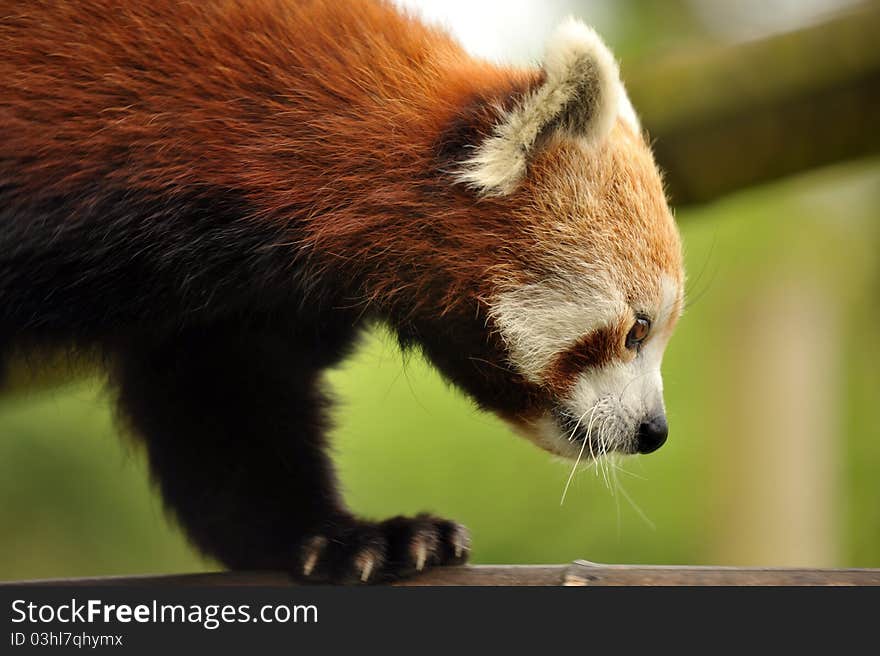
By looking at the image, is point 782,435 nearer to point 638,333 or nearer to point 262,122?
point 638,333

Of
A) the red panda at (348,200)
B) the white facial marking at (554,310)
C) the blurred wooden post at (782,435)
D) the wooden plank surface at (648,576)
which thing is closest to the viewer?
the wooden plank surface at (648,576)

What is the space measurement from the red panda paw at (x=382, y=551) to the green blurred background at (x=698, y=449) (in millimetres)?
3362

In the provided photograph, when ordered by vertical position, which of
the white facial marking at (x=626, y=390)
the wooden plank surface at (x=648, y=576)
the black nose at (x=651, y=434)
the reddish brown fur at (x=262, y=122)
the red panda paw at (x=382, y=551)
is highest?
the reddish brown fur at (x=262, y=122)

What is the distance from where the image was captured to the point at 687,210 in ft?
11.8

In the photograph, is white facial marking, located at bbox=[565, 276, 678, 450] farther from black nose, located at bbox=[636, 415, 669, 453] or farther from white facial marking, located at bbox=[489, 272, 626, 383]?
white facial marking, located at bbox=[489, 272, 626, 383]

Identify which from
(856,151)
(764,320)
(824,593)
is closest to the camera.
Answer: (824,593)

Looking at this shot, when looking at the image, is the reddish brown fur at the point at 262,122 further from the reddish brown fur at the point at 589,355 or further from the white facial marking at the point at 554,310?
the reddish brown fur at the point at 589,355

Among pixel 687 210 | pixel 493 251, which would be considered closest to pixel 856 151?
pixel 687 210

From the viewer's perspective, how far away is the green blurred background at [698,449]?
6.84m

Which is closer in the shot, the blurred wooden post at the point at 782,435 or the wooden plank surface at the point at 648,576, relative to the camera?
the wooden plank surface at the point at 648,576

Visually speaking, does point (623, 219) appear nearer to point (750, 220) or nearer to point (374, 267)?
point (374, 267)

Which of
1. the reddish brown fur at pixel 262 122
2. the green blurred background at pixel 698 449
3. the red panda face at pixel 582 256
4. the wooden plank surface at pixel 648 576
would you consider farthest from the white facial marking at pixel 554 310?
the green blurred background at pixel 698 449

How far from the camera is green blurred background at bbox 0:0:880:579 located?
684 cm

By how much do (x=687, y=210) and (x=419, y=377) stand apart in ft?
4.12
